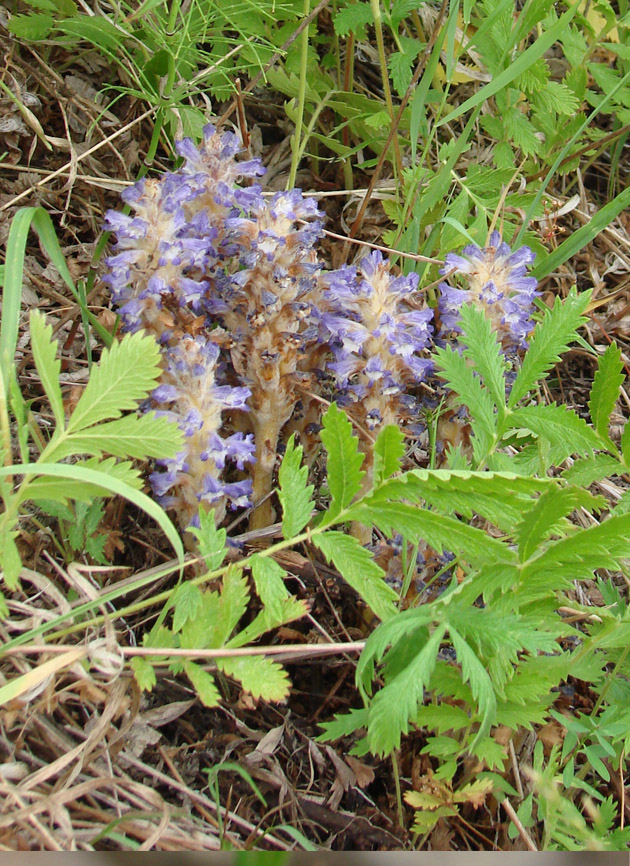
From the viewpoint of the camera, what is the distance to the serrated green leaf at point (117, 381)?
3.87 feet

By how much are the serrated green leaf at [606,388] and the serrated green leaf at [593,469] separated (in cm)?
7

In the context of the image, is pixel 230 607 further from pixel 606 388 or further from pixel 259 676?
pixel 606 388

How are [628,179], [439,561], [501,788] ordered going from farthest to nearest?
1. [628,179]
2. [439,561]
3. [501,788]

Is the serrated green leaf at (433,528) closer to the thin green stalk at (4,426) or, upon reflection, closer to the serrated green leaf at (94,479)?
the serrated green leaf at (94,479)

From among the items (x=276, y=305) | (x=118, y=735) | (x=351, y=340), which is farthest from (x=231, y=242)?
(x=118, y=735)

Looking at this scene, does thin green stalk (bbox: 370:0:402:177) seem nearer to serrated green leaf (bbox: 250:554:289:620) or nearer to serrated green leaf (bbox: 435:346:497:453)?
serrated green leaf (bbox: 435:346:497:453)

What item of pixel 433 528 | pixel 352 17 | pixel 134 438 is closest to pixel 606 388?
pixel 433 528

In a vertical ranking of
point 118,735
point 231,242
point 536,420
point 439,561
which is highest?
point 231,242

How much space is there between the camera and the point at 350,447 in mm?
1199

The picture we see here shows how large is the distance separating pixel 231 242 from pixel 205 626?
0.74 meters

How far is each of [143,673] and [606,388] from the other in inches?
36.7

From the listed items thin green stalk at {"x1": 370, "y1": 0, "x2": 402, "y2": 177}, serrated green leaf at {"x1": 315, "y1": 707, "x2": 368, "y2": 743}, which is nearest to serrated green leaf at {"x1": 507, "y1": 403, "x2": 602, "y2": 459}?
serrated green leaf at {"x1": 315, "y1": 707, "x2": 368, "y2": 743}

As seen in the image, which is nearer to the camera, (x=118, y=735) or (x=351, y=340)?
(x=118, y=735)

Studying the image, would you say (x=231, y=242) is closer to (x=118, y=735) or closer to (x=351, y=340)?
(x=351, y=340)
